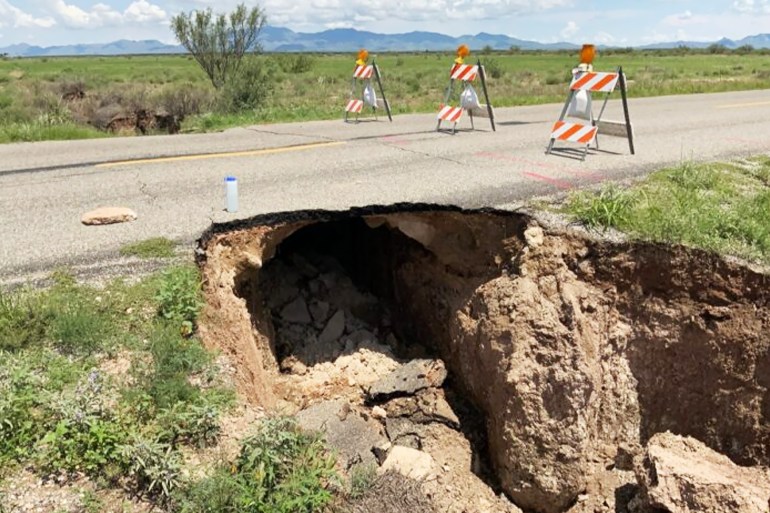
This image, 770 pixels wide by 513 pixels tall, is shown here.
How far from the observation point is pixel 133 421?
3.64 metres

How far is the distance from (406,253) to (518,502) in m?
3.02

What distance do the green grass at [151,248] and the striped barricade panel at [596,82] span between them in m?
6.22

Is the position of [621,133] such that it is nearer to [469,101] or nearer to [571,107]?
[571,107]

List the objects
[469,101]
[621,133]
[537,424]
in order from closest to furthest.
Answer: [537,424], [621,133], [469,101]

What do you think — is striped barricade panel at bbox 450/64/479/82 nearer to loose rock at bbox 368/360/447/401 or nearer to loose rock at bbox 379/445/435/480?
loose rock at bbox 368/360/447/401

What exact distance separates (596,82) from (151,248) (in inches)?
257

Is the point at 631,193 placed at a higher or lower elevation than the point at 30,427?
higher

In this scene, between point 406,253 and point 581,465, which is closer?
point 581,465

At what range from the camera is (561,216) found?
597 centimetres

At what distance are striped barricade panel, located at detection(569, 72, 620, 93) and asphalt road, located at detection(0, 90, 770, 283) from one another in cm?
97

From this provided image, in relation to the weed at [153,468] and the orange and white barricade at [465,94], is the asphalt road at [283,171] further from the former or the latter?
the weed at [153,468]

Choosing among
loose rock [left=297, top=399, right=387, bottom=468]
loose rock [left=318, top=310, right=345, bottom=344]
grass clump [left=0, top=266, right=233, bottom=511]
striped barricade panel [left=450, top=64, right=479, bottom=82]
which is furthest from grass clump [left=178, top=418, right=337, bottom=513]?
striped barricade panel [left=450, top=64, right=479, bottom=82]


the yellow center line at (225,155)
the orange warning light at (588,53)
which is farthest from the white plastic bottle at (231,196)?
the orange warning light at (588,53)

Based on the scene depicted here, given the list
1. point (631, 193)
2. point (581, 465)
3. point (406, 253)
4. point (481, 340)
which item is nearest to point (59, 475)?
A: point (481, 340)
